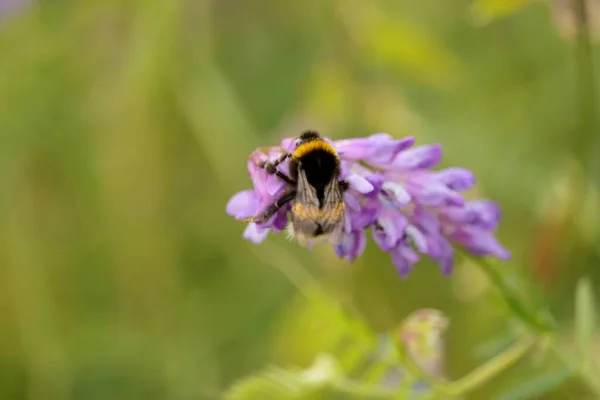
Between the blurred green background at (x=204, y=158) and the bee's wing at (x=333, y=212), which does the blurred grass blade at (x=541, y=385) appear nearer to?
the bee's wing at (x=333, y=212)

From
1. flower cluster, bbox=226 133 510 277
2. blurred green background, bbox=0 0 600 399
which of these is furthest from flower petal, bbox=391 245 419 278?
blurred green background, bbox=0 0 600 399

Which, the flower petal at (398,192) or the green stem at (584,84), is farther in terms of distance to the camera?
the green stem at (584,84)

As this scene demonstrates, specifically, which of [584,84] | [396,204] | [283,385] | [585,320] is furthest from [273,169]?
[584,84]

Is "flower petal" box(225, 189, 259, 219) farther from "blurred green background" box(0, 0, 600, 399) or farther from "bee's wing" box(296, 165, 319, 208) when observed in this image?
"blurred green background" box(0, 0, 600, 399)

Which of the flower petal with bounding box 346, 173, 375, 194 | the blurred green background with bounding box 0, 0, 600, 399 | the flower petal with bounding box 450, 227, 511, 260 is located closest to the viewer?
the flower petal with bounding box 346, 173, 375, 194

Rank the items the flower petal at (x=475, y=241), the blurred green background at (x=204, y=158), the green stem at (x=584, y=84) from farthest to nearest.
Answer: the blurred green background at (x=204, y=158) < the green stem at (x=584, y=84) < the flower petal at (x=475, y=241)

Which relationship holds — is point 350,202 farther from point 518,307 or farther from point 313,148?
point 518,307

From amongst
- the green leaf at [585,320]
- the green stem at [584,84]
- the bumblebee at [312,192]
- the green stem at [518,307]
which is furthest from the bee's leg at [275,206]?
the green stem at [584,84]

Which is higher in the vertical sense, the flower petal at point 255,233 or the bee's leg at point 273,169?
the bee's leg at point 273,169
